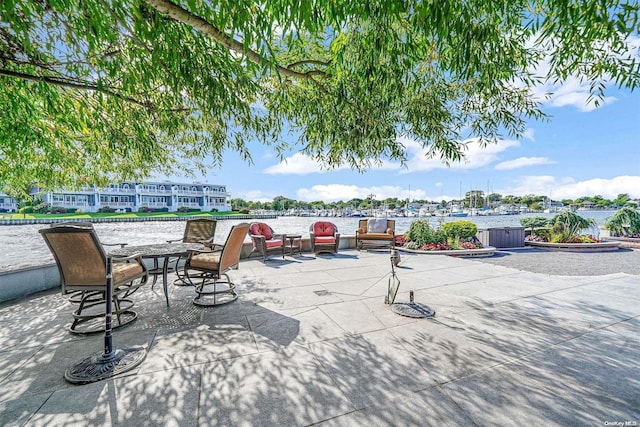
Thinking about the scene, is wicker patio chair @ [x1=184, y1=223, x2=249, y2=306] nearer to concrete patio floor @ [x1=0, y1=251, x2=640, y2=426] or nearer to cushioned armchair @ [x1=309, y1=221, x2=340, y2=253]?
concrete patio floor @ [x1=0, y1=251, x2=640, y2=426]

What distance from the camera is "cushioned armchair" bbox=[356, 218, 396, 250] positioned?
27.9 feet

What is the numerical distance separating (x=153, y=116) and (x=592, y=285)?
7.64 metres

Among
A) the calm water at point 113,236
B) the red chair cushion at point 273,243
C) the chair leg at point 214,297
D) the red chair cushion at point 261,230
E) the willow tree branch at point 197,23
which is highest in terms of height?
the willow tree branch at point 197,23

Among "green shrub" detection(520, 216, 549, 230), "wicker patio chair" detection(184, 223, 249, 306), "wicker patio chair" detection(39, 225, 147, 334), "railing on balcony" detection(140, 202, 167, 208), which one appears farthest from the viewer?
"railing on balcony" detection(140, 202, 167, 208)

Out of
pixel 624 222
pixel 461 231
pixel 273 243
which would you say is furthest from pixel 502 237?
pixel 273 243

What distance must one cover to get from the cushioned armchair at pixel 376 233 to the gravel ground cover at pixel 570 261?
2510 millimetres

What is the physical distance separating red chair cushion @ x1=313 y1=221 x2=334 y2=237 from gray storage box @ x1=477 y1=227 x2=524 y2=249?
5.36 meters

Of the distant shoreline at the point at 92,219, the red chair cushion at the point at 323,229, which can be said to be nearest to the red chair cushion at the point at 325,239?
the red chair cushion at the point at 323,229

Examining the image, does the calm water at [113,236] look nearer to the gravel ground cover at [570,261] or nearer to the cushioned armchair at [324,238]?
the cushioned armchair at [324,238]

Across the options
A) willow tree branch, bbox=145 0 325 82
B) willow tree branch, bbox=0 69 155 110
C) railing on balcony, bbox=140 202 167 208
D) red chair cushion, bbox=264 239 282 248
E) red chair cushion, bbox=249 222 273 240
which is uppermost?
railing on balcony, bbox=140 202 167 208

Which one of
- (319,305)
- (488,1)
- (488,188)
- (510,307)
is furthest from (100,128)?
(488,188)

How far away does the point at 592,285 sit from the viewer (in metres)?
4.55

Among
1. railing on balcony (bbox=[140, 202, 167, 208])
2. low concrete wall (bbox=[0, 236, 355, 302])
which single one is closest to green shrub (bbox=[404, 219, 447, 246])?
low concrete wall (bbox=[0, 236, 355, 302])

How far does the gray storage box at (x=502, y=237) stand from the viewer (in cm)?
941
